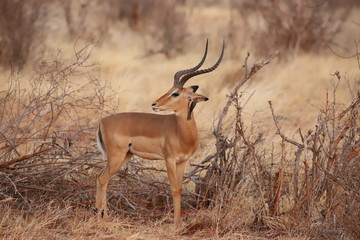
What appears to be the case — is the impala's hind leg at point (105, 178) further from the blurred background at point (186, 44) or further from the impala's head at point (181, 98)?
the blurred background at point (186, 44)

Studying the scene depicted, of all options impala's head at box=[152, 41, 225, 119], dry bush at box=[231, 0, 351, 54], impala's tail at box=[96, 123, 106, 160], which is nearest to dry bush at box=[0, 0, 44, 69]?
dry bush at box=[231, 0, 351, 54]

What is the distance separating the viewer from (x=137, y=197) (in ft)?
21.9

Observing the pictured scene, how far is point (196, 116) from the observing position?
34.9 feet

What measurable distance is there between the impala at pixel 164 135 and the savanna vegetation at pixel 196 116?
0.34 meters

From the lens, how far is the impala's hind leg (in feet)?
20.0

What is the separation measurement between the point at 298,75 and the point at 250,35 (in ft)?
14.4

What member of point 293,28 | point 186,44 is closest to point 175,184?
point 293,28

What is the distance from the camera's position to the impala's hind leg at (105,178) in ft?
20.0

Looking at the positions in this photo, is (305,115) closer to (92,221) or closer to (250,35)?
(92,221)

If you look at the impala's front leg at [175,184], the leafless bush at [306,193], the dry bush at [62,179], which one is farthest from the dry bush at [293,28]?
the impala's front leg at [175,184]

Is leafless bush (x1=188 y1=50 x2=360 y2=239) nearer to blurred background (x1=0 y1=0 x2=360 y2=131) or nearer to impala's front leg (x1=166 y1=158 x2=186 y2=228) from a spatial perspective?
impala's front leg (x1=166 y1=158 x2=186 y2=228)

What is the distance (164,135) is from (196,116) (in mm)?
4601

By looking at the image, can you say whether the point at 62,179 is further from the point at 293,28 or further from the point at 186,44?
the point at 186,44

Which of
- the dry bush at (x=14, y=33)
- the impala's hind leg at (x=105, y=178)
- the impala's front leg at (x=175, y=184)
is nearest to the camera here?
the impala's front leg at (x=175, y=184)
